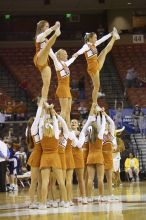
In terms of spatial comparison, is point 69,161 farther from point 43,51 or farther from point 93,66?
point 93,66

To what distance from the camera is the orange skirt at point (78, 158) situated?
9.28 metres

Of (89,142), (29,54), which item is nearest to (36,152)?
(89,142)

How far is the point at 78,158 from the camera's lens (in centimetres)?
927

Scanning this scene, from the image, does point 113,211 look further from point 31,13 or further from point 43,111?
point 31,13

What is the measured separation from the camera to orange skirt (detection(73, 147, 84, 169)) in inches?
365

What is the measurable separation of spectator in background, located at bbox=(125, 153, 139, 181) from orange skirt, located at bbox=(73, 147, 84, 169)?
9331 mm

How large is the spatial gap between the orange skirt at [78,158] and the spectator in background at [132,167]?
9.33m

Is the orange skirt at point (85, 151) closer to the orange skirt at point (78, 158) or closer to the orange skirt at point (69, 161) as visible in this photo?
the orange skirt at point (78, 158)

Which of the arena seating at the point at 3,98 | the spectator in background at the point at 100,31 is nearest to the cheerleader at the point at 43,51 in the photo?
the arena seating at the point at 3,98

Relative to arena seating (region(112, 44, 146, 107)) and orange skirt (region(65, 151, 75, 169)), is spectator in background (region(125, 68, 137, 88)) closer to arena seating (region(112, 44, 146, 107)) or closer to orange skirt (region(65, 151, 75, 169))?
arena seating (region(112, 44, 146, 107))

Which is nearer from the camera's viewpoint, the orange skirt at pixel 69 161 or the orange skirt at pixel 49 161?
the orange skirt at pixel 49 161

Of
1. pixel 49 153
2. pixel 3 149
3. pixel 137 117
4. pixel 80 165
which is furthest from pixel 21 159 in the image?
pixel 49 153

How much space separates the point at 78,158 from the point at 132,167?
386 inches

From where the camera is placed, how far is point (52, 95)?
23000mm
